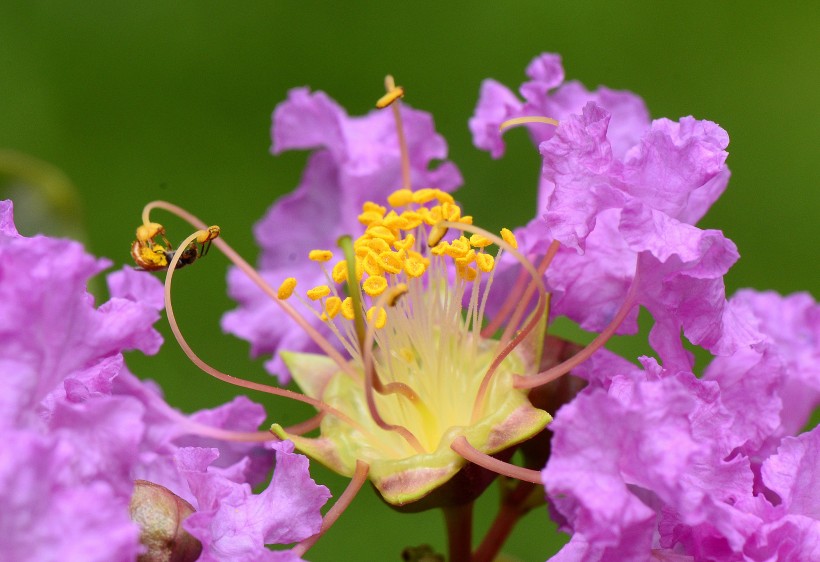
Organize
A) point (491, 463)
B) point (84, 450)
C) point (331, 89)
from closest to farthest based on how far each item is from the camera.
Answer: point (84, 450), point (491, 463), point (331, 89)

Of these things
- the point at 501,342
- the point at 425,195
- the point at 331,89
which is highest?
the point at 425,195

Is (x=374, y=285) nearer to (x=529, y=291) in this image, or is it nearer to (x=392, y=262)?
(x=392, y=262)

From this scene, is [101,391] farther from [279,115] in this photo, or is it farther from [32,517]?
[279,115]

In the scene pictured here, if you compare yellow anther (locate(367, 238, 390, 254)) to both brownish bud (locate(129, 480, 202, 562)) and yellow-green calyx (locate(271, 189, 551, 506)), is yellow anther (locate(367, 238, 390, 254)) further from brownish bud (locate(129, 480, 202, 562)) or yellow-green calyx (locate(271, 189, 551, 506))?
brownish bud (locate(129, 480, 202, 562))

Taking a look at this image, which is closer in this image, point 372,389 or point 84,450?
point 84,450

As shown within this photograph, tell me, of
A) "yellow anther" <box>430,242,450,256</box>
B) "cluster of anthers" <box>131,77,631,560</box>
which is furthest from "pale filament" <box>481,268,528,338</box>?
"yellow anther" <box>430,242,450,256</box>

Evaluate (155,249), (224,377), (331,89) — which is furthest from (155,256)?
(331,89)

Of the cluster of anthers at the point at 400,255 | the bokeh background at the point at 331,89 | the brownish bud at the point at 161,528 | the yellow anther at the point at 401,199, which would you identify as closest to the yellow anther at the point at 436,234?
the cluster of anthers at the point at 400,255
